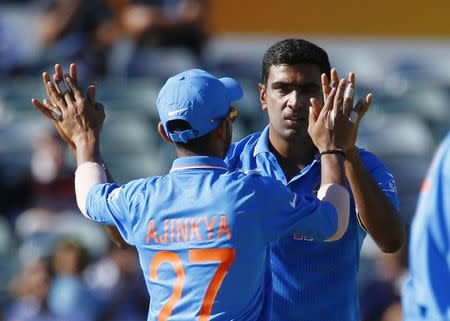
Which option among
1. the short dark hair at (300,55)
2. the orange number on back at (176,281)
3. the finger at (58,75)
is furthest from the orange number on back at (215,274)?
the finger at (58,75)

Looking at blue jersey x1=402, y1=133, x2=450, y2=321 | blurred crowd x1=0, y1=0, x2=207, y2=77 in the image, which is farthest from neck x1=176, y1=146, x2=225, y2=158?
blurred crowd x1=0, y1=0, x2=207, y2=77

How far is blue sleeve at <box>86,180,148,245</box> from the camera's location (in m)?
4.13

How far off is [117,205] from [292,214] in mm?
618

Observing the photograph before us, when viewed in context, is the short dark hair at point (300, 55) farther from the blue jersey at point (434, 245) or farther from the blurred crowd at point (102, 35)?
the blurred crowd at point (102, 35)

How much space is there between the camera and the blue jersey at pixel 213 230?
3.96m

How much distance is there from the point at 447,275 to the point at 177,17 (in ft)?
27.6

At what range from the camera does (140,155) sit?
10.3 meters

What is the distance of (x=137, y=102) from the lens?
1117 centimetres

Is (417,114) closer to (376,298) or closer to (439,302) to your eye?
(376,298)

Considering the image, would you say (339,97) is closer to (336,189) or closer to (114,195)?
(336,189)

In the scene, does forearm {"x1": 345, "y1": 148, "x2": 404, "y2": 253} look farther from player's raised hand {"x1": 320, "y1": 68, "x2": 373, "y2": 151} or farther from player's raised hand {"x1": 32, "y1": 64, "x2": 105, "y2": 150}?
player's raised hand {"x1": 32, "y1": 64, "x2": 105, "y2": 150}

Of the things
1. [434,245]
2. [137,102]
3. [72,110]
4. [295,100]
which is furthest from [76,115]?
[137,102]

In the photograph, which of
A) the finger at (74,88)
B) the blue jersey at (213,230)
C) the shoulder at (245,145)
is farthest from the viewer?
the shoulder at (245,145)

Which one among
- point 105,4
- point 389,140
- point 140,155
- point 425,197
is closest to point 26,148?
point 140,155
